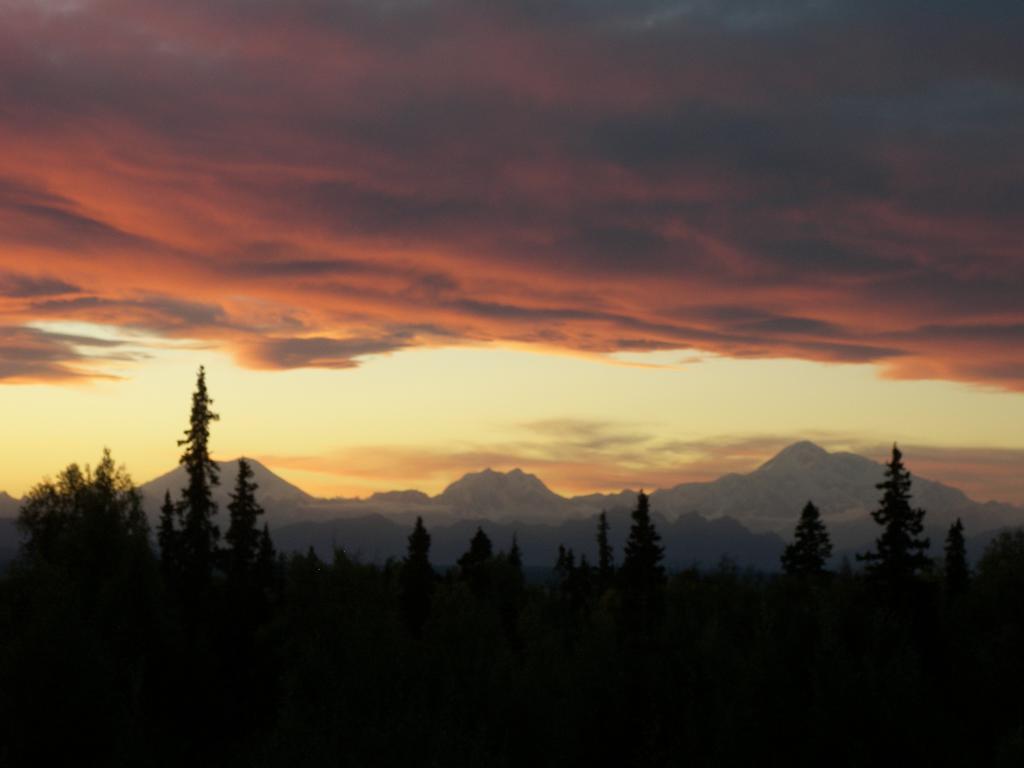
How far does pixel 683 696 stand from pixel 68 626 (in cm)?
2656

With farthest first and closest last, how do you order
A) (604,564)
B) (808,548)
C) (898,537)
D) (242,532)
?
(604,564) → (808,548) → (242,532) → (898,537)

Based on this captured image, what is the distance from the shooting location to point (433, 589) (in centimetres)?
10256

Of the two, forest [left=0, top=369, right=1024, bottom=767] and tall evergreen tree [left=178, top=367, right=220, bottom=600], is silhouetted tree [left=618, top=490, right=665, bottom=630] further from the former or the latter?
tall evergreen tree [left=178, top=367, right=220, bottom=600]

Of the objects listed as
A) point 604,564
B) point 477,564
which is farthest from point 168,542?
point 604,564

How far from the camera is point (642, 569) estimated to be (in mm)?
105375

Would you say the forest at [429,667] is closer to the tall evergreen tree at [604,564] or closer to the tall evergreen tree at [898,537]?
the tall evergreen tree at [898,537]

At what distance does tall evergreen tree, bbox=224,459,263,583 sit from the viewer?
268 feet

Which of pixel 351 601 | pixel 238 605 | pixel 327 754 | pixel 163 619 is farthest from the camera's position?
pixel 238 605

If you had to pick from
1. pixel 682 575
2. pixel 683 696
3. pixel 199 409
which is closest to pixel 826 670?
pixel 683 696

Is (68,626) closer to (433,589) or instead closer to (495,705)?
(495,705)

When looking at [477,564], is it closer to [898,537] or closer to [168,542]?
[168,542]

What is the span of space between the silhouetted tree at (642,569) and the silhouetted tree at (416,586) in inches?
669

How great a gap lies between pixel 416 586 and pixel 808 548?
135ft

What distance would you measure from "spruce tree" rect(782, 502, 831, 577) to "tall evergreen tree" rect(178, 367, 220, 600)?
60498mm
